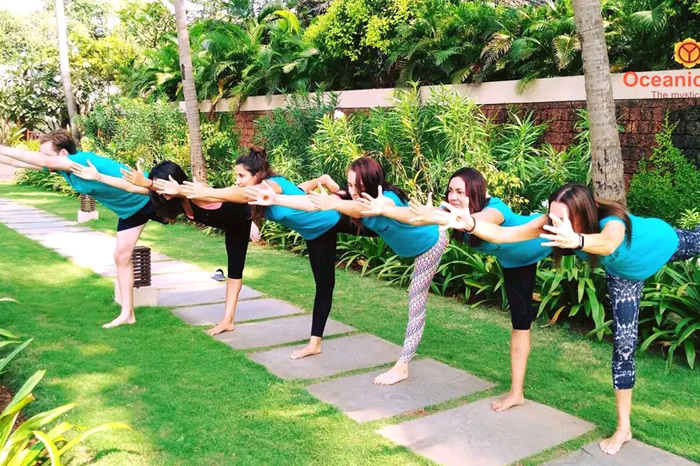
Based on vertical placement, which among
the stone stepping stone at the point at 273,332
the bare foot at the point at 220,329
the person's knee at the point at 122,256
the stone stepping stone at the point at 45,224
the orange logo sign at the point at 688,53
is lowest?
the stone stepping stone at the point at 273,332

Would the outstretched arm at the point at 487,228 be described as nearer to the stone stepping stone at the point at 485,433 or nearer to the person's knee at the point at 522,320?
the person's knee at the point at 522,320

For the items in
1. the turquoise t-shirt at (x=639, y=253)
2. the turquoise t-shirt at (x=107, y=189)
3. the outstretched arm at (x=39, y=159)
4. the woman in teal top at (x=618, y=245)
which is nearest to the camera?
the woman in teal top at (x=618, y=245)

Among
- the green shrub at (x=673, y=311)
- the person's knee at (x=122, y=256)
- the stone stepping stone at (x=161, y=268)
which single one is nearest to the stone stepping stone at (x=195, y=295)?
the person's knee at (x=122, y=256)

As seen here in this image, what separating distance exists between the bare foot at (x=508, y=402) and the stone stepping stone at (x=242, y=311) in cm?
262

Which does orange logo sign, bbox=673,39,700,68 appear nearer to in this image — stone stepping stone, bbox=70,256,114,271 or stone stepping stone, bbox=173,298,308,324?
stone stepping stone, bbox=173,298,308,324

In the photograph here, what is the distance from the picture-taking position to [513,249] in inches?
141

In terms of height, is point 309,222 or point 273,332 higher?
point 309,222

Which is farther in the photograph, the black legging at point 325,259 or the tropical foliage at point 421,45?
the tropical foliage at point 421,45

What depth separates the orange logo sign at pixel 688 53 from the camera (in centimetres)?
723

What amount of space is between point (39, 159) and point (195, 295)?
7.47ft

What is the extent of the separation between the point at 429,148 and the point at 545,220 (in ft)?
17.5

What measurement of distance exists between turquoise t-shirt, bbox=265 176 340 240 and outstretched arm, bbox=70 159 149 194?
1141 mm

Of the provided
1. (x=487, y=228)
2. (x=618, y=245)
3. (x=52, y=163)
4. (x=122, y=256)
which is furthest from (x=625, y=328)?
(x=52, y=163)

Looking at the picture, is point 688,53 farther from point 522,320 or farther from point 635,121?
point 522,320
